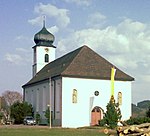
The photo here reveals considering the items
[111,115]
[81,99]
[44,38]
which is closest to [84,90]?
[81,99]

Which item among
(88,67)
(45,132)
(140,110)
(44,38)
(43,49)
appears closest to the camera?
(45,132)

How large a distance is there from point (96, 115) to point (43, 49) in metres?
26.9

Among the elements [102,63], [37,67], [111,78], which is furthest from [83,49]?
[37,67]

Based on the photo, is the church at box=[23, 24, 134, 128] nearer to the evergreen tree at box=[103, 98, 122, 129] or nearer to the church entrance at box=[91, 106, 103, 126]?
the church entrance at box=[91, 106, 103, 126]

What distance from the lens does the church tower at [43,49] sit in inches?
3428

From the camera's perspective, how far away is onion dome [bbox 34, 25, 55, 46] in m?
87.4

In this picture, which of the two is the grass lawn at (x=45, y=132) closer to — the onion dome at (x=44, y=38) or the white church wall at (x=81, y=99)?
the white church wall at (x=81, y=99)

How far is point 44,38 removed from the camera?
3455 inches

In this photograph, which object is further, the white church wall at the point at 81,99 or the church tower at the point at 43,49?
the church tower at the point at 43,49

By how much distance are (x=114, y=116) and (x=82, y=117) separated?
50.7 ft

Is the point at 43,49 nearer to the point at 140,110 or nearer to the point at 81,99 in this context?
the point at 140,110

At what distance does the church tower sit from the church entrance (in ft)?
83.4

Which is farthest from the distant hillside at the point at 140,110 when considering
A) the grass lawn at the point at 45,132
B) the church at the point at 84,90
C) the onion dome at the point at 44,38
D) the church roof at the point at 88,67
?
the onion dome at the point at 44,38

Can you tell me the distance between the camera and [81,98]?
63.7m
